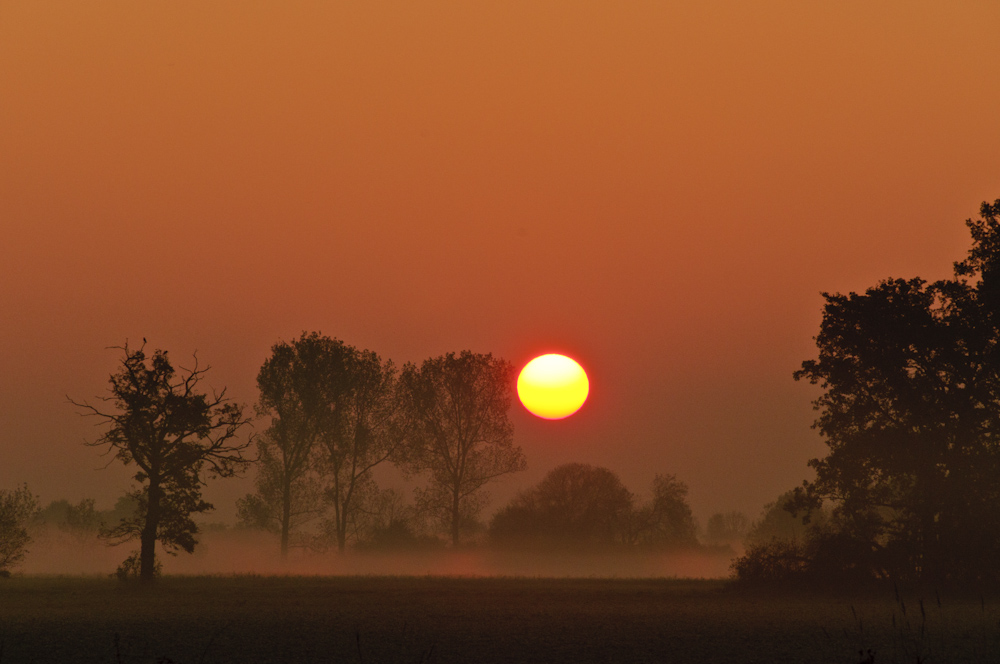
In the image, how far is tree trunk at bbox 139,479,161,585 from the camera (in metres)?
42.0

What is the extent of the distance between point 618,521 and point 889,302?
43.0 metres

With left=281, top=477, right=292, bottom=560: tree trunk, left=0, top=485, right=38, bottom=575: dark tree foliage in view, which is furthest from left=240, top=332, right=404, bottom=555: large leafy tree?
left=0, top=485, right=38, bottom=575: dark tree foliage

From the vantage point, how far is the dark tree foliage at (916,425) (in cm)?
3853

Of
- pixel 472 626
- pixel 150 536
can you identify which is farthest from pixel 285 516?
pixel 472 626

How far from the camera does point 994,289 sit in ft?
129

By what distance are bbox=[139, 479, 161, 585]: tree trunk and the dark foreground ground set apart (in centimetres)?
250

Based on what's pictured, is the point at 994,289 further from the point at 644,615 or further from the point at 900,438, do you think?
the point at 644,615

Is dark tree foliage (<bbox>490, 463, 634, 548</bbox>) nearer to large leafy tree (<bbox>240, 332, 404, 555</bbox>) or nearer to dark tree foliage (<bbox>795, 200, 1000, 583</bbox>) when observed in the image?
large leafy tree (<bbox>240, 332, 404, 555</bbox>)

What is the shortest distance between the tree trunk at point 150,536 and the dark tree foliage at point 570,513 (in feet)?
124

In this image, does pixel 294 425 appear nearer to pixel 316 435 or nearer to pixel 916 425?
pixel 316 435

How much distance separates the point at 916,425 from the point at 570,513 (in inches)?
1639

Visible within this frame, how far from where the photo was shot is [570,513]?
77.7m

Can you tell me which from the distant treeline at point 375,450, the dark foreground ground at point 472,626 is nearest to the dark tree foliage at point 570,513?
the distant treeline at point 375,450

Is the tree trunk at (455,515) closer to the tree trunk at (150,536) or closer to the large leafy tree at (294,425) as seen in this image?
the large leafy tree at (294,425)
